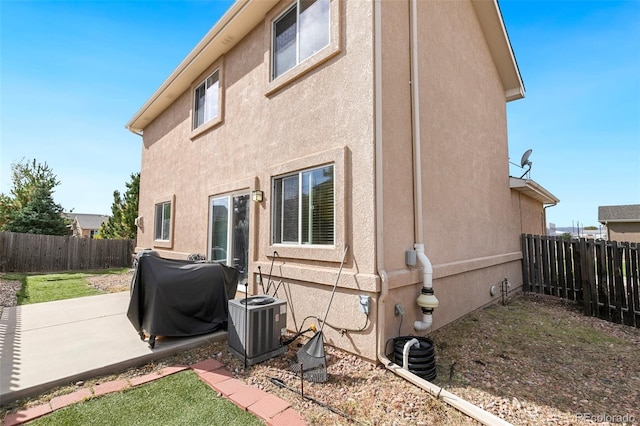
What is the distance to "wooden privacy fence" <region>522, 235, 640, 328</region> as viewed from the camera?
6.69m

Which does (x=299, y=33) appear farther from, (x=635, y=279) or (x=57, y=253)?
(x=57, y=253)

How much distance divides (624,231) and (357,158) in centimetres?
3246

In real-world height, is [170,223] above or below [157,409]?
above

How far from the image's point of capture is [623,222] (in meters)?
24.7

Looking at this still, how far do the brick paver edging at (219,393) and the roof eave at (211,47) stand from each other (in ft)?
23.9

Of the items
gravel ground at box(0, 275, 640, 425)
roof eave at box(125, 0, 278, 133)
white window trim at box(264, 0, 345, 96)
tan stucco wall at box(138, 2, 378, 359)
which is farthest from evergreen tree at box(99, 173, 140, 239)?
gravel ground at box(0, 275, 640, 425)

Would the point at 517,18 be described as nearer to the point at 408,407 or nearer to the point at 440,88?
the point at 440,88

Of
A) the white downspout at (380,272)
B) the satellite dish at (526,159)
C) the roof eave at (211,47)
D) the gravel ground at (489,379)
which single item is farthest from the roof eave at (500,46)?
the gravel ground at (489,379)

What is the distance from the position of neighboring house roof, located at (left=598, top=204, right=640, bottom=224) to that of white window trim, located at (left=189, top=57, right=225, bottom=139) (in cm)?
3222

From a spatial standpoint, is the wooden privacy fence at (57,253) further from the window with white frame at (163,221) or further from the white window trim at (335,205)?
the white window trim at (335,205)

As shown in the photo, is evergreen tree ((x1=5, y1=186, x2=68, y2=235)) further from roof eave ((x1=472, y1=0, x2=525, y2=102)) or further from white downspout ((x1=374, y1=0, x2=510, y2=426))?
roof eave ((x1=472, y1=0, x2=525, y2=102))

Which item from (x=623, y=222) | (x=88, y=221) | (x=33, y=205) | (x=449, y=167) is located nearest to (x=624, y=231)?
(x=623, y=222)

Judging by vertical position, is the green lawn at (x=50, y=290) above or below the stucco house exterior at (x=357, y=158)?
below

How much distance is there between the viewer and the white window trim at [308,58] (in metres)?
5.09
